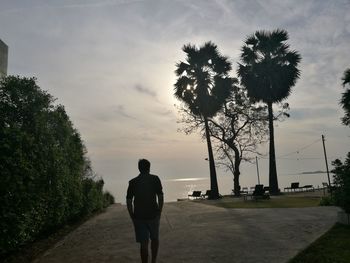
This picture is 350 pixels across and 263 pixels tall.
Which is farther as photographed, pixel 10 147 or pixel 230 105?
pixel 230 105

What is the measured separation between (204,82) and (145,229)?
Result: 33.1 m

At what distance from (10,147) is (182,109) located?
31604mm

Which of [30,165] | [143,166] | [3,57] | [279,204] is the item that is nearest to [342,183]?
[143,166]

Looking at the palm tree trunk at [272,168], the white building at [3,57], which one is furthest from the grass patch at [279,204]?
the white building at [3,57]

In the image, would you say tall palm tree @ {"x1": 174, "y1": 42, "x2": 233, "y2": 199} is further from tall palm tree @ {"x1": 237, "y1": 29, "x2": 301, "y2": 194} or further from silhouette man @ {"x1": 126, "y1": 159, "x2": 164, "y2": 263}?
silhouette man @ {"x1": 126, "y1": 159, "x2": 164, "y2": 263}

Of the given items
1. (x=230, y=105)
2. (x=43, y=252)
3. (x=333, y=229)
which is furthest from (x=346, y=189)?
(x=230, y=105)

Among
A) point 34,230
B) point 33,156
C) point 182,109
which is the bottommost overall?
point 34,230

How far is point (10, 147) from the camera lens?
28.0 ft

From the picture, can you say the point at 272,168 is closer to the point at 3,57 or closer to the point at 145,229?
the point at 3,57

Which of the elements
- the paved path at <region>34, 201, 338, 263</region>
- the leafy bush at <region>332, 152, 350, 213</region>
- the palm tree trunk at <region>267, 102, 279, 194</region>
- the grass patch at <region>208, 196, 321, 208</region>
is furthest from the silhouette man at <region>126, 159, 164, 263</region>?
the palm tree trunk at <region>267, 102, 279, 194</region>

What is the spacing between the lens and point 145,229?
6.66 metres

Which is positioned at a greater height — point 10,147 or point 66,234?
point 10,147

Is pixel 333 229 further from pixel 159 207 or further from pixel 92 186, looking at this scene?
pixel 92 186

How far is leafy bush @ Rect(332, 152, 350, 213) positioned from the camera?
10.6 m
